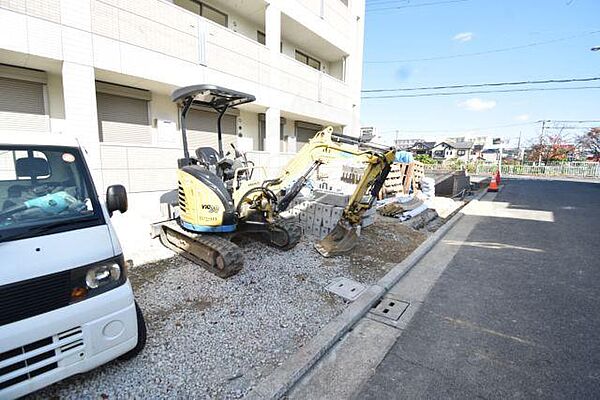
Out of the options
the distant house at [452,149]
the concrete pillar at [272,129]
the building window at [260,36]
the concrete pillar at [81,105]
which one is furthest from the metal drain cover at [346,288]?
the distant house at [452,149]

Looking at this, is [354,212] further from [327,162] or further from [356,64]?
[356,64]

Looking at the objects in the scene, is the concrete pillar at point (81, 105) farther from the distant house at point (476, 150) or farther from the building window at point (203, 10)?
the distant house at point (476, 150)

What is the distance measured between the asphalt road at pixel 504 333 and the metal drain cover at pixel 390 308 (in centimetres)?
20

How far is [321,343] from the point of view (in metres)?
2.77

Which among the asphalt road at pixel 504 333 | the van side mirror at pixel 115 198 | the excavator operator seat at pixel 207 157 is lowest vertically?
the asphalt road at pixel 504 333

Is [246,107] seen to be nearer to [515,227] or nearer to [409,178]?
[409,178]

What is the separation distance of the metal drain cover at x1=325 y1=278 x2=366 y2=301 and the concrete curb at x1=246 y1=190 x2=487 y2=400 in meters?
0.10

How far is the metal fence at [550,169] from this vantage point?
30.5 m

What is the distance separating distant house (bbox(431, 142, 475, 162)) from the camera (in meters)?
55.8

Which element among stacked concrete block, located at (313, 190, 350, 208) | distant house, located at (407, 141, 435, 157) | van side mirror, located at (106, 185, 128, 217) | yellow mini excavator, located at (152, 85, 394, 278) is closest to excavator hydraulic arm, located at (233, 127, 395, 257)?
yellow mini excavator, located at (152, 85, 394, 278)

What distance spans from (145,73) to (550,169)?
43941 mm

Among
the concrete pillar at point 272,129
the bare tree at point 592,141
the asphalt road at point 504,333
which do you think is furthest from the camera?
the bare tree at point 592,141

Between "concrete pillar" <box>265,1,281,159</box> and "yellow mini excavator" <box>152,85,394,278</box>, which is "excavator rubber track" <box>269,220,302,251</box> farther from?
"concrete pillar" <box>265,1,281,159</box>

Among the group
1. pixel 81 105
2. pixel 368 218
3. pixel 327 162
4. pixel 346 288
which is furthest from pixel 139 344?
pixel 368 218
